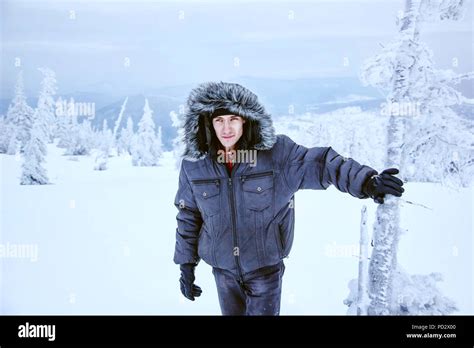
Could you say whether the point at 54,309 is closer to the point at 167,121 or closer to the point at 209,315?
the point at 209,315

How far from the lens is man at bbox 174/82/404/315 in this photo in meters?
3.38

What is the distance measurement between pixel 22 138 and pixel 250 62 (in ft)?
4.80

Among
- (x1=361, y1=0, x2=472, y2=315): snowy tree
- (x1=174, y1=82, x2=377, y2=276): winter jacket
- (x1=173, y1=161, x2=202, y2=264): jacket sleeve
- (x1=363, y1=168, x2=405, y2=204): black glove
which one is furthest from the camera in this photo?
(x1=361, y1=0, x2=472, y2=315): snowy tree

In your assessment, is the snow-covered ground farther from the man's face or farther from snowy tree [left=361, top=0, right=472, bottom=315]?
the man's face

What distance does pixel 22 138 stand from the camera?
12.4 feet

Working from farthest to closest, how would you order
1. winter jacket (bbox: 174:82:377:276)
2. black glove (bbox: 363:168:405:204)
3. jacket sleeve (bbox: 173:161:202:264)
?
jacket sleeve (bbox: 173:161:202:264)
winter jacket (bbox: 174:82:377:276)
black glove (bbox: 363:168:405:204)

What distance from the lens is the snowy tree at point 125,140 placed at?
3.75 m

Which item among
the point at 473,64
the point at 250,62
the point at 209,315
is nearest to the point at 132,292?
the point at 209,315

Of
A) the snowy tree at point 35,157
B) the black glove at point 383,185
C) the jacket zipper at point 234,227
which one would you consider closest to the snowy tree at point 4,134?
the snowy tree at point 35,157

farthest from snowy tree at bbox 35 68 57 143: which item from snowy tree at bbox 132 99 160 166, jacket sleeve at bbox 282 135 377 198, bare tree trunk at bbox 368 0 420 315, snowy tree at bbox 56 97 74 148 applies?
bare tree trunk at bbox 368 0 420 315

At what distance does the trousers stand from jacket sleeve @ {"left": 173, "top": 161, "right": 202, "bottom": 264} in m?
0.18

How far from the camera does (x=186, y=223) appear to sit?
353 cm

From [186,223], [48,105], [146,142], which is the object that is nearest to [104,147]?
[146,142]

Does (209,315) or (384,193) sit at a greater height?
(384,193)
